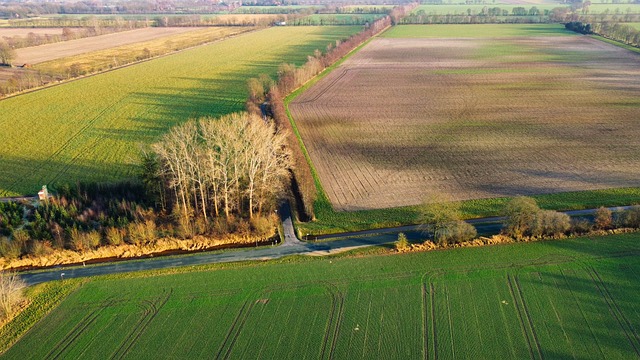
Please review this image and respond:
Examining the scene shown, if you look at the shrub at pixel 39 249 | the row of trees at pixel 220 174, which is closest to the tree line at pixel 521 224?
the row of trees at pixel 220 174

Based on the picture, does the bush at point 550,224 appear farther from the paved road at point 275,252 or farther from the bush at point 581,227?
the paved road at point 275,252

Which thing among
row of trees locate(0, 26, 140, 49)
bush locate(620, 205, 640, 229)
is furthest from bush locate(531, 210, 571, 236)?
row of trees locate(0, 26, 140, 49)

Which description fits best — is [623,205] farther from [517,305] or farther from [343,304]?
[343,304]

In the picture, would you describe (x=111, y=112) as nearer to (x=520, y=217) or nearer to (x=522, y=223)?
(x=520, y=217)

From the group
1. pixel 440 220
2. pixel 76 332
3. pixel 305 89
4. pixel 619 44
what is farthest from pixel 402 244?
pixel 619 44

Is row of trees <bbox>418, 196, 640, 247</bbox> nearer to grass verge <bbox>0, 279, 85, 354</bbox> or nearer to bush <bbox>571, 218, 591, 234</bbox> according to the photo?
bush <bbox>571, 218, 591, 234</bbox>

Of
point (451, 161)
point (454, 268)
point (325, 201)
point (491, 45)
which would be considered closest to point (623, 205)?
point (451, 161)
